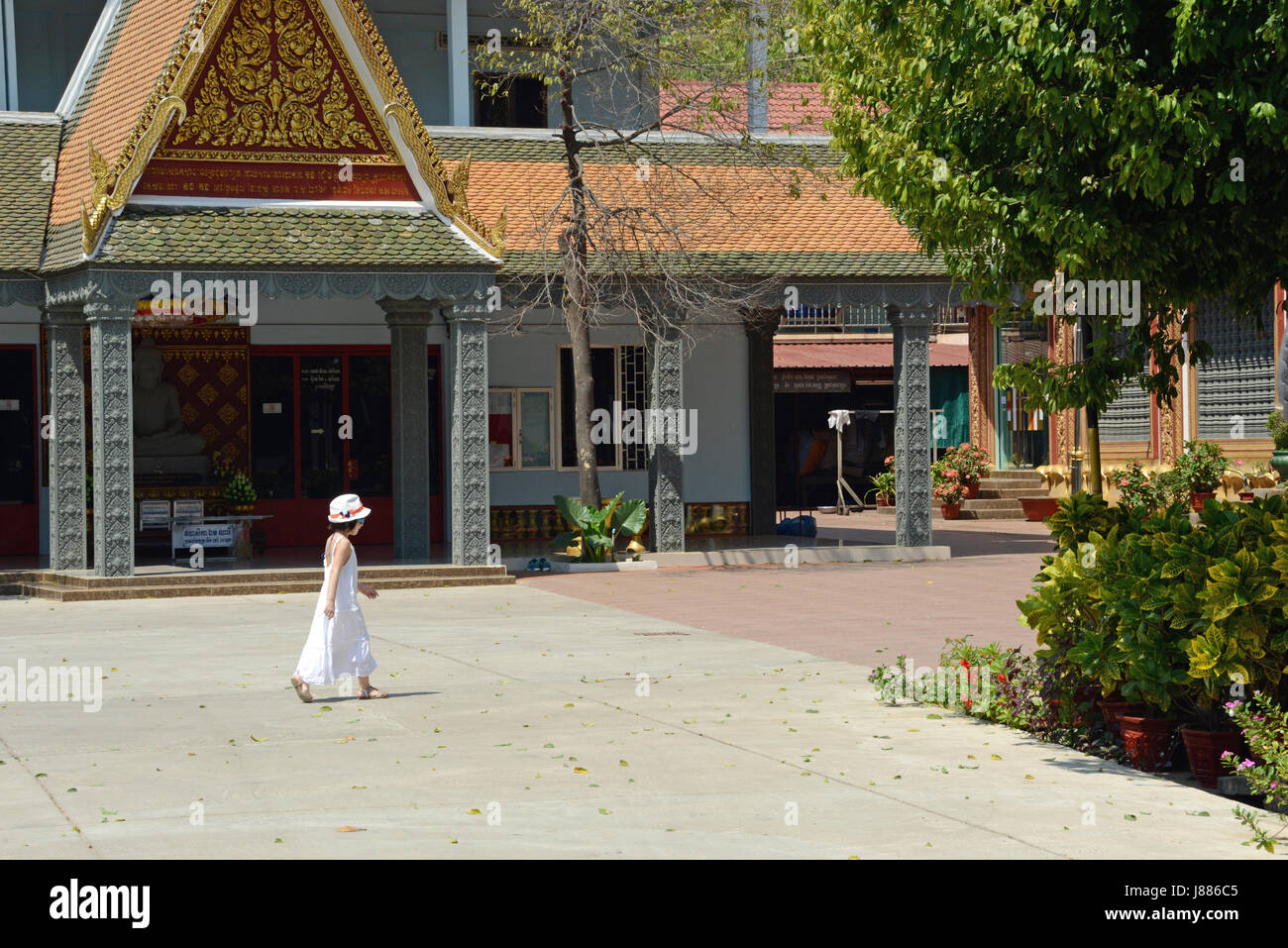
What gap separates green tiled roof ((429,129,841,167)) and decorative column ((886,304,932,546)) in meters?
3.31

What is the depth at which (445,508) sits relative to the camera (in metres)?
28.3

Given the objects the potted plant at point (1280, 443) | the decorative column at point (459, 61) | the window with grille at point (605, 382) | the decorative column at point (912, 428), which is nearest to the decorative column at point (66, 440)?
the decorative column at point (459, 61)

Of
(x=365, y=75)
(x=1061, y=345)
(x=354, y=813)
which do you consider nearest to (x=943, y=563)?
(x=365, y=75)

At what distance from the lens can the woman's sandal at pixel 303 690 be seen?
12797 millimetres

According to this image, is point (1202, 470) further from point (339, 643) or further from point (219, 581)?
point (339, 643)

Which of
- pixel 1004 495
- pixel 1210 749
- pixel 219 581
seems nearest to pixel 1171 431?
pixel 1004 495

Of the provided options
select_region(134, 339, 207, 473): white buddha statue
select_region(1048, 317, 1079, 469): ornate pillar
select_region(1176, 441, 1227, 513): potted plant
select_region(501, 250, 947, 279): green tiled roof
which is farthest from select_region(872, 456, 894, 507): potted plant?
select_region(134, 339, 207, 473): white buddha statue

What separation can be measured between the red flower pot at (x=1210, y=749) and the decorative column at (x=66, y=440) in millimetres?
16169

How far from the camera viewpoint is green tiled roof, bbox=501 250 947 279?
25.0 meters

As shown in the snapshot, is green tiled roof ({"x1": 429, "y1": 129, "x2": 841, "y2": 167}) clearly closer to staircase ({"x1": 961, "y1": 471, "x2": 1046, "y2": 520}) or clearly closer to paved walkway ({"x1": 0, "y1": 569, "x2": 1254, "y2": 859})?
staircase ({"x1": 961, "y1": 471, "x2": 1046, "y2": 520})

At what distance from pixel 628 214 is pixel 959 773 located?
16.1 metres

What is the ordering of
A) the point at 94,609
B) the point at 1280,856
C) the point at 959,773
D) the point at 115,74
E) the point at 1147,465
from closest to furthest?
1. the point at 1280,856
2. the point at 959,773
3. the point at 94,609
4. the point at 115,74
5. the point at 1147,465

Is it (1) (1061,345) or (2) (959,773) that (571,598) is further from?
(1) (1061,345)

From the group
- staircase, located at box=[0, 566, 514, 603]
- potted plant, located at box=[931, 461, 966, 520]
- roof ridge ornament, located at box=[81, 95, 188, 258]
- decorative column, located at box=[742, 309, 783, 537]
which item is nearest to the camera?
roof ridge ornament, located at box=[81, 95, 188, 258]
